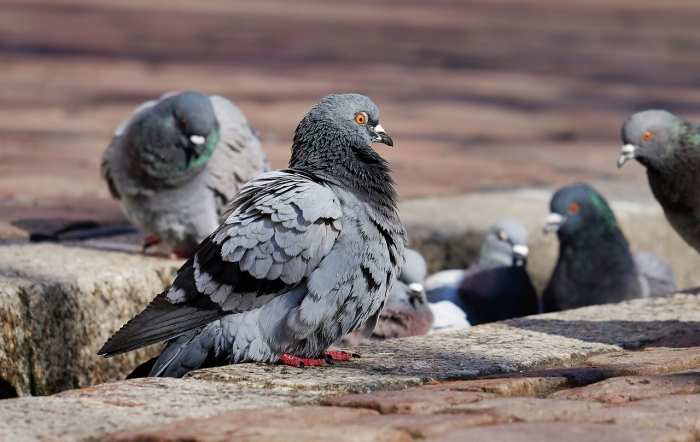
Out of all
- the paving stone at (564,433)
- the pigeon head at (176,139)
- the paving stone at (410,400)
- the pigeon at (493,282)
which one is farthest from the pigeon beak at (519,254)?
the paving stone at (564,433)

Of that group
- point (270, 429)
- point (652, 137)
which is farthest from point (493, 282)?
point (270, 429)

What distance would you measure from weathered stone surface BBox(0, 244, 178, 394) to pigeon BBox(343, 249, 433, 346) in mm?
872

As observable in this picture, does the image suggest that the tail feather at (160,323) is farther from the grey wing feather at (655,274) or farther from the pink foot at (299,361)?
the grey wing feather at (655,274)

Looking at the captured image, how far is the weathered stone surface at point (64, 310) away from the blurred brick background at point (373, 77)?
128 cm

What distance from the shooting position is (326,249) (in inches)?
156

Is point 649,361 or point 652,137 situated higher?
point 652,137

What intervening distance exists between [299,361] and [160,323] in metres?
0.42

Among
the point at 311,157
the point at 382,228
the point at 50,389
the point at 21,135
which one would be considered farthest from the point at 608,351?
the point at 21,135

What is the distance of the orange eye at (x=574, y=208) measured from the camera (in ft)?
20.8

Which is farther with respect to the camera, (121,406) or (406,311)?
(406,311)

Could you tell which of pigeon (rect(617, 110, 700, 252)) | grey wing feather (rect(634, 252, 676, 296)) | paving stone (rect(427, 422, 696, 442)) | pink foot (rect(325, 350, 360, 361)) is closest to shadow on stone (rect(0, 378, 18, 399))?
pink foot (rect(325, 350, 360, 361))

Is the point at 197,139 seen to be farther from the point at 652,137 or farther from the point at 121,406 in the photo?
the point at 121,406

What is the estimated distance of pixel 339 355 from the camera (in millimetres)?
4031

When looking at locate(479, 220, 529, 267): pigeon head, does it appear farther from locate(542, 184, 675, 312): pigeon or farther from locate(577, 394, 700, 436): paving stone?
locate(577, 394, 700, 436): paving stone
